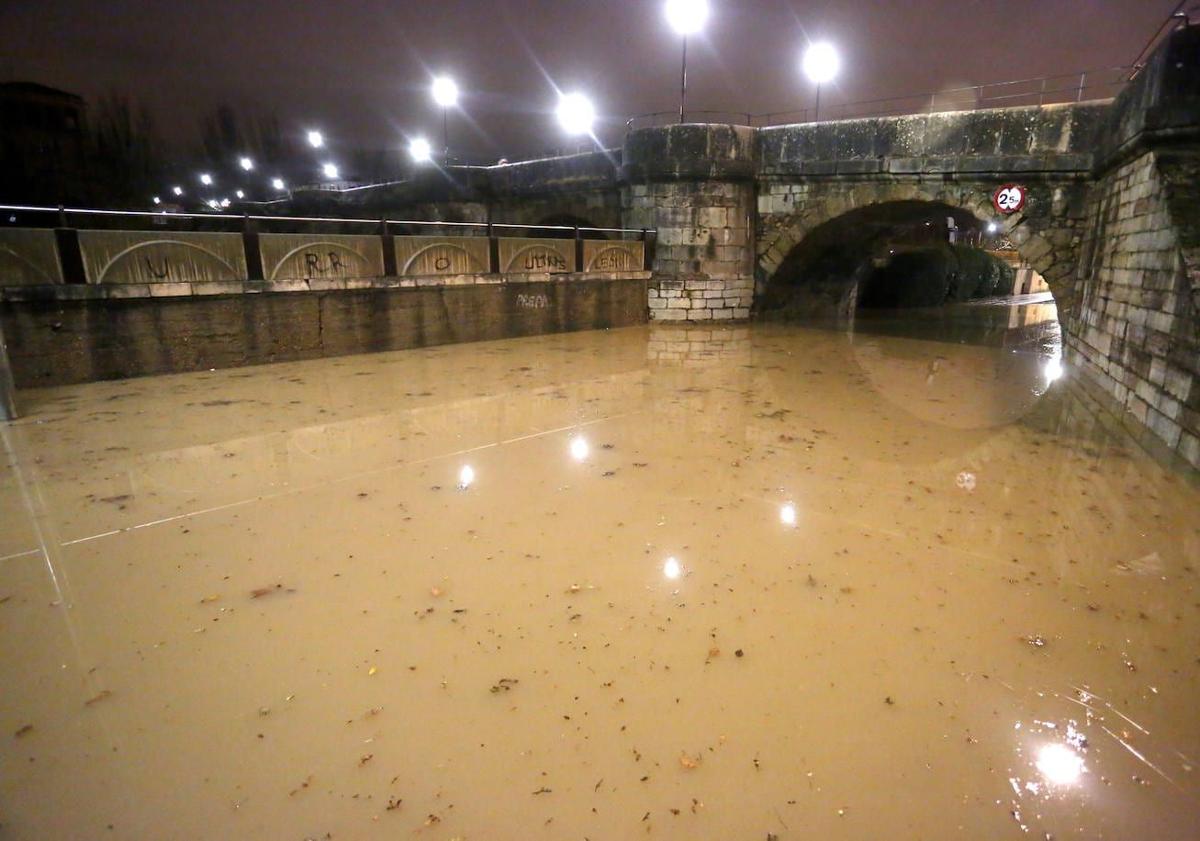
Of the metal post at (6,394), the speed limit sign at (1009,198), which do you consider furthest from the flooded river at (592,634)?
the speed limit sign at (1009,198)

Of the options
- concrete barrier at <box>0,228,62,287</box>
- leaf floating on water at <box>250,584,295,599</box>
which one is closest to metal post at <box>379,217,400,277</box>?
concrete barrier at <box>0,228,62,287</box>

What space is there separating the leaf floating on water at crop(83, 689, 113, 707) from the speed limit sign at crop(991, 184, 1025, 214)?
15530 millimetres

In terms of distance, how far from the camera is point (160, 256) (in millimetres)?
8539

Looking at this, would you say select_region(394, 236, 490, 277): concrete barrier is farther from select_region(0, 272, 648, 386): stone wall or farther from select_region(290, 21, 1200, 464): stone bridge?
select_region(290, 21, 1200, 464): stone bridge

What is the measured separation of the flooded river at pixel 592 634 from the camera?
2.23 meters

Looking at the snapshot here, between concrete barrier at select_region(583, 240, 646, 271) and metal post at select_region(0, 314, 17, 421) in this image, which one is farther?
concrete barrier at select_region(583, 240, 646, 271)

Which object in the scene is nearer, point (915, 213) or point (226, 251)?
point (226, 251)

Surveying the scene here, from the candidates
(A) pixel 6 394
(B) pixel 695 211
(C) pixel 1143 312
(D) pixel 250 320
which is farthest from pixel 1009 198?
(A) pixel 6 394

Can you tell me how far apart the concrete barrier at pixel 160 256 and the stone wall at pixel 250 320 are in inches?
6.1

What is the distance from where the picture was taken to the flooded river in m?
2.23

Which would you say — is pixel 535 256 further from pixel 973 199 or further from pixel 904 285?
pixel 904 285

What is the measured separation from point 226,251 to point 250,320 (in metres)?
1.09

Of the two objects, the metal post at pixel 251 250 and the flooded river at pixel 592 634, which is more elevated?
the metal post at pixel 251 250

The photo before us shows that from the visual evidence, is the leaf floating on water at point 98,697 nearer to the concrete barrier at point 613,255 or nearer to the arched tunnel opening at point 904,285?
the concrete barrier at point 613,255
